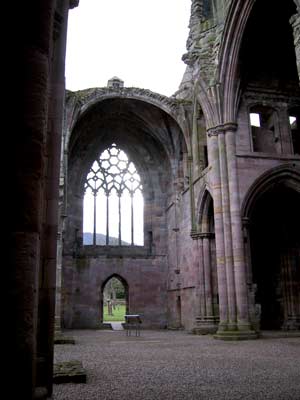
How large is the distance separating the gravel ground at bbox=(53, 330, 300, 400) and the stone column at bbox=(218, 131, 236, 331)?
4.02 metres

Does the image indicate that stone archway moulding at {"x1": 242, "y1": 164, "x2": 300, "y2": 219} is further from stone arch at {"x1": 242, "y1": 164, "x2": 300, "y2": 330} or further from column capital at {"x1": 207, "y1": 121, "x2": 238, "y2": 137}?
column capital at {"x1": 207, "y1": 121, "x2": 238, "y2": 137}

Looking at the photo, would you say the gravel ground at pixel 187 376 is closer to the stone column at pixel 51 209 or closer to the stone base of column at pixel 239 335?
the stone column at pixel 51 209

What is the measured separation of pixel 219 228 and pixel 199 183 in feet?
11.5

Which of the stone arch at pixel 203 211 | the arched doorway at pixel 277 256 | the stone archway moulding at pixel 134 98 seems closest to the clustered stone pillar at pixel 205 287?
the stone arch at pixel 203 211

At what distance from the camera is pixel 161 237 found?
70.4 ft

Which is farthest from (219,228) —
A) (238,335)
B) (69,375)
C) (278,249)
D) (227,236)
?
(69,375)

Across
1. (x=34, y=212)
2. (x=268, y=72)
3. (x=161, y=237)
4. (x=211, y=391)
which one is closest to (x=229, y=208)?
(x=268, y=72)

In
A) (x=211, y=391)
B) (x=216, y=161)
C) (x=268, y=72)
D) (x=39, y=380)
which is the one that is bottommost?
(x=211, y=391)

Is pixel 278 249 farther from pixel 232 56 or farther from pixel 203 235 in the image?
pixel 232 56

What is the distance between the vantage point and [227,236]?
44.4 feet

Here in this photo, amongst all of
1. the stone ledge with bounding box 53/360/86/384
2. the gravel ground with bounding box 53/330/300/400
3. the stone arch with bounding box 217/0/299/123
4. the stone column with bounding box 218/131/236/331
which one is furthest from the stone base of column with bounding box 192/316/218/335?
the stone ledge with bounding box 53/360/86/384

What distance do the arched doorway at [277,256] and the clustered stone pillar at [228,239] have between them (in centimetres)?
263

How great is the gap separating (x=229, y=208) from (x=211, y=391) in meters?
9.46

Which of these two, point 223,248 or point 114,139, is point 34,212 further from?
point 114,139
